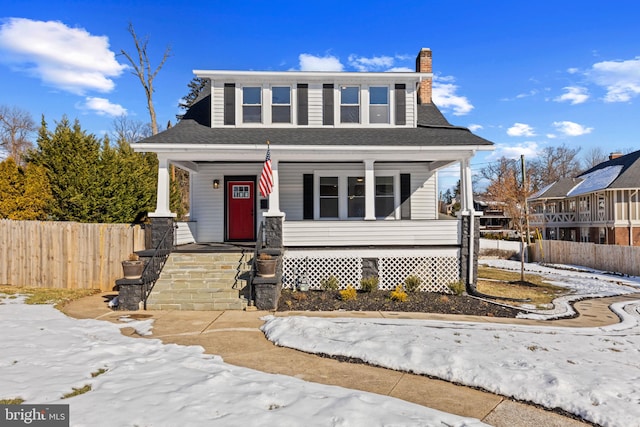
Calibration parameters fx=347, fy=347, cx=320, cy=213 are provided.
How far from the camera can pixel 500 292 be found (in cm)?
1084

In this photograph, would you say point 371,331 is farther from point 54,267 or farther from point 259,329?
point 54,267

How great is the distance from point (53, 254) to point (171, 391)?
29.1 feet

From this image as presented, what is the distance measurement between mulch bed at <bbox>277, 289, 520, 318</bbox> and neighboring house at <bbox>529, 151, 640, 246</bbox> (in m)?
18.7

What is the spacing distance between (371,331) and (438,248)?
5.15 m

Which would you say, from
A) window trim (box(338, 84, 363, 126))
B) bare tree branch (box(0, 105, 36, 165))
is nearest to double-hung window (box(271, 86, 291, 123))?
window trim (box(338, 84, 363, 126))

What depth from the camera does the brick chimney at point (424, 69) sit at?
45.4 feet

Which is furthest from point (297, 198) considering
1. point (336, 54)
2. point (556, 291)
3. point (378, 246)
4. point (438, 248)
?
point (336, 54)

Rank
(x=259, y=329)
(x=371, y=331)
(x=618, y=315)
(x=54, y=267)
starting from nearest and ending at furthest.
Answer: (x=371, y=331)
(x=259, y=329)
(x=618, y=315)
(x=54, y=267)

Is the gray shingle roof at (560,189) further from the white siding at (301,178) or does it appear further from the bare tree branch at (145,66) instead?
the bare tree branch at (145,66)

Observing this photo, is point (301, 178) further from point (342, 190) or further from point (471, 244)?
point (471, 244)

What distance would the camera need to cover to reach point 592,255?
19.0 meters

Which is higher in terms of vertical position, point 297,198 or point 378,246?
point 297,198

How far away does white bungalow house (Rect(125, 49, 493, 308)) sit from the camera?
10195 millimetres

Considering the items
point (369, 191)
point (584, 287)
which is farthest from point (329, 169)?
point (584, 287)
